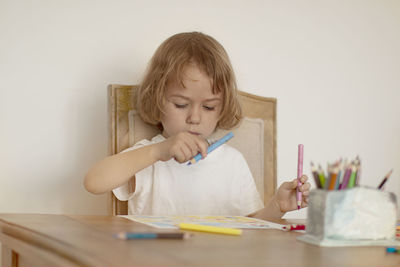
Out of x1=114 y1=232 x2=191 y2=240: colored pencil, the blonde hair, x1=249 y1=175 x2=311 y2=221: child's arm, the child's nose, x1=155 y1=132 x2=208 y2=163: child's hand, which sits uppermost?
the blonde hair

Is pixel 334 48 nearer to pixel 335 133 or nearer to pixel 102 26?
pixel 335 133

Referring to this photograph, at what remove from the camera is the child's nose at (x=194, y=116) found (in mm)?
1373

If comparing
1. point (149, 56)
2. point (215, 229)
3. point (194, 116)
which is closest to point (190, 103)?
point (194, 116)

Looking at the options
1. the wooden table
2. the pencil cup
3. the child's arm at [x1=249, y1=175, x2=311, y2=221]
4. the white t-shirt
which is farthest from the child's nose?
the pencil cup

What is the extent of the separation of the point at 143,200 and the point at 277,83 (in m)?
0.75

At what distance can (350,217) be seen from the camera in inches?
28.5

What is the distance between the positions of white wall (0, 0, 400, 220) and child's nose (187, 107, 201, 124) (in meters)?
0.36

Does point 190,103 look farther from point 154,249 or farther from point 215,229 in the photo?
point 154,249

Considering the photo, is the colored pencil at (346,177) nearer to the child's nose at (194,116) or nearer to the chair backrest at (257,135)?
the child's nose at (194,116)

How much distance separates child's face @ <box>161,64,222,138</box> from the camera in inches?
54.4

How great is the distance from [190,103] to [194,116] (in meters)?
0.04

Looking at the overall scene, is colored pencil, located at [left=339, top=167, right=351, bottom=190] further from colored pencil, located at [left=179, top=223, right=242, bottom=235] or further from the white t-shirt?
the white t-shirt

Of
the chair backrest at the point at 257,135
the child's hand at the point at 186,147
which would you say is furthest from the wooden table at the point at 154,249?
the chair backrest at the point at 257,135

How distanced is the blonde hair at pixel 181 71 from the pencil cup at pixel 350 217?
2.35 feet
